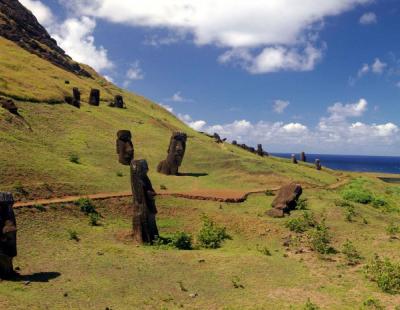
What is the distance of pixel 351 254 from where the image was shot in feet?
82.7

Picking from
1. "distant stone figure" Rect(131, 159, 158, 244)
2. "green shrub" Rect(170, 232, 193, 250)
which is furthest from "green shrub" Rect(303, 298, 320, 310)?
"distant stone figure" Rect(131, 159, 158, 244)

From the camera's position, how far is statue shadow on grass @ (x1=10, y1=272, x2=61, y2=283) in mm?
19948

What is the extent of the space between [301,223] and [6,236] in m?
18.4

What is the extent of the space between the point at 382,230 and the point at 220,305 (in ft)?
52.7

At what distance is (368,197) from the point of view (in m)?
42.5

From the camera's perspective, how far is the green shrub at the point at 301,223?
30.2 metres

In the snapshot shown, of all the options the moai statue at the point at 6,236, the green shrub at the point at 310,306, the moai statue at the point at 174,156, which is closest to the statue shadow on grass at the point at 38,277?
the moai statue at the point at 6,236

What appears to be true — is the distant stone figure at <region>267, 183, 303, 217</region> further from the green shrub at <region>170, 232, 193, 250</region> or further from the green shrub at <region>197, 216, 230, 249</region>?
the green shrub at <region>170, 232, 193, 250</region>

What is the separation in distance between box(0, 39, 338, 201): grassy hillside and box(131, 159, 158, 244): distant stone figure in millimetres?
8607

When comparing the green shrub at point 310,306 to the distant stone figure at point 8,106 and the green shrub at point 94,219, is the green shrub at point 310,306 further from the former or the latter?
→ the distant stone figure at point 8,106

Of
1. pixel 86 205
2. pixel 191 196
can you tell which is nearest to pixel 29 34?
pixel 191 196

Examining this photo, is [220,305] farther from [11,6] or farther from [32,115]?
[11,6]

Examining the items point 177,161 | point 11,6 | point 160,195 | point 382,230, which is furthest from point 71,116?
point 11,6

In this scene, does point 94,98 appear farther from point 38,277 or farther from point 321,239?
point 38,277
